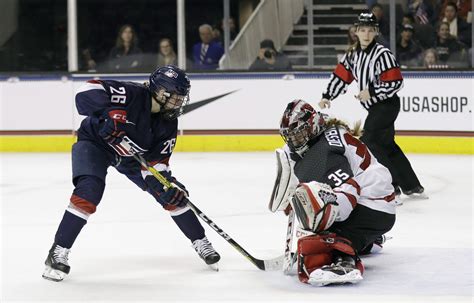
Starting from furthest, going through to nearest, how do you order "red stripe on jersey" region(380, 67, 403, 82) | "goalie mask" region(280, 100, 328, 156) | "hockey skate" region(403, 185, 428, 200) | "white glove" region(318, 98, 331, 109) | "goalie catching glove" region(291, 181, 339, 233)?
"hockey skate" region(403, 185, 428, 200) → "white glove" region(318, 98, 331, 109) → "red stripe on jersey" region(380, 67, 403, 82) → "goalie mask" region(280, 100, 328, 156) → "goalie catching glove" region(291, 181, 339, 233)

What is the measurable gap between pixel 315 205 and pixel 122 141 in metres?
0.79

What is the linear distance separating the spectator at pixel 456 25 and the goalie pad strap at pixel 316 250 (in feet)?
18.0

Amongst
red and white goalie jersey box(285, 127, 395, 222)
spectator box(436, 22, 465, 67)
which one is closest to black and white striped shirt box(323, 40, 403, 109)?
red and white goalie jersey box(285, 127, 395, 222)

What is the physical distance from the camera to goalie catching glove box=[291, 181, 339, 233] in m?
3.97

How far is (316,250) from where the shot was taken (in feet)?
13.5

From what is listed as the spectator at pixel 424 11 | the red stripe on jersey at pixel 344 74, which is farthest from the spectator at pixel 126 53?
the red stripe on jersey at pixel 344 74

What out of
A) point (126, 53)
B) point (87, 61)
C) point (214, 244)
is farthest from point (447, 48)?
point (214, 244)

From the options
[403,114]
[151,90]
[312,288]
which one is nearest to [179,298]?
[312,288]

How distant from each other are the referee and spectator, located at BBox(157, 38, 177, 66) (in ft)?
11.5

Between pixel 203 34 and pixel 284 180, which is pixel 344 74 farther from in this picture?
pixel 203 34

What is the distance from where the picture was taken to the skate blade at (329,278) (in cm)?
402

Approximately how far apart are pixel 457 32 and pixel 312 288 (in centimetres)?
572

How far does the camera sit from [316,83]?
9.45 m

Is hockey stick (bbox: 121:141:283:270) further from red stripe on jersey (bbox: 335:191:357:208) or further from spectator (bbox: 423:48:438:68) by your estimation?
spectator (bbox: 423:48:438:68)
